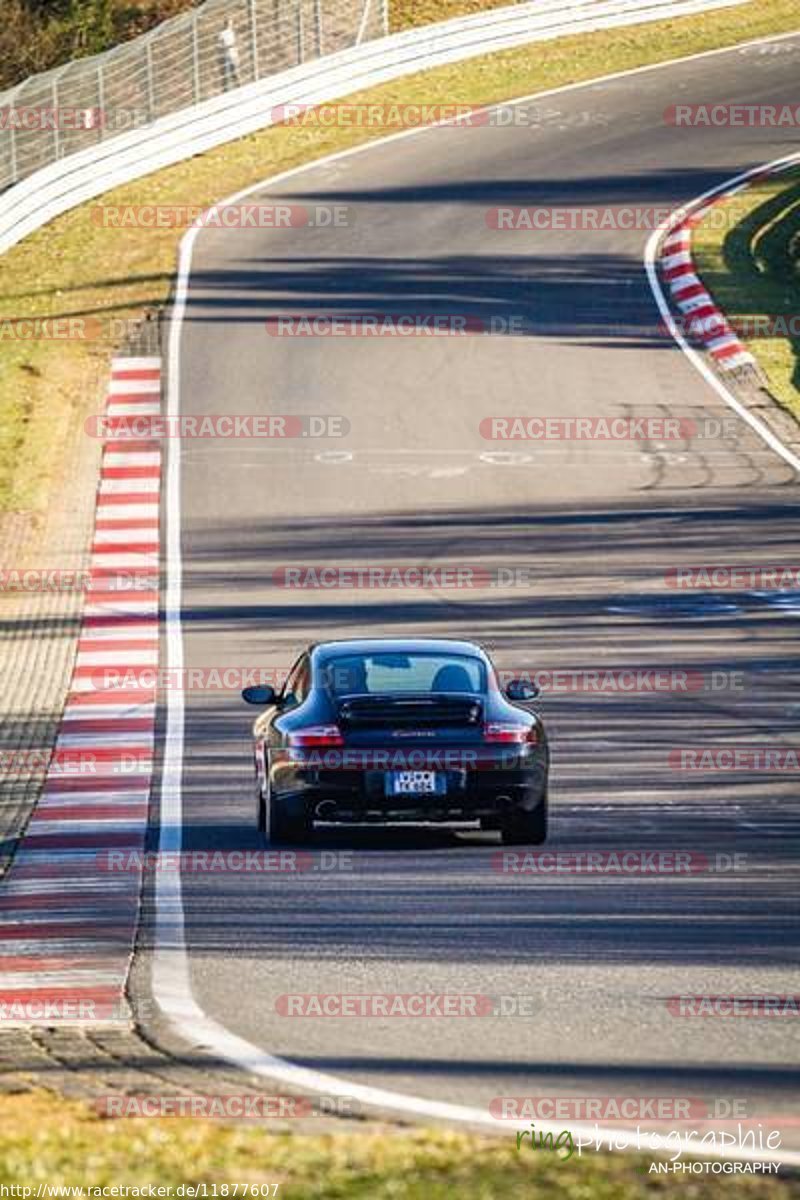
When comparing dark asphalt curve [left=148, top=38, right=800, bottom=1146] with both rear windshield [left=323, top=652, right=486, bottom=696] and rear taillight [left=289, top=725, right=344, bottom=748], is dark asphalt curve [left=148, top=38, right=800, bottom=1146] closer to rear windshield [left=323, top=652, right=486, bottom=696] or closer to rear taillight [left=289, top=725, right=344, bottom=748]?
rear taillight [left=289, top=725, right=344, bottom=748]

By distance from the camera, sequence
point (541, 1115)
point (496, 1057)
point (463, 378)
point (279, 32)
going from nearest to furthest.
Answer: point (541, 1115) < point (496, 1057) < point (463, 378) < point (279, 32)

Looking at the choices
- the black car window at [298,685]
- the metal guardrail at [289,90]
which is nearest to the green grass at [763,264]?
the metal guardrail at [289,90]

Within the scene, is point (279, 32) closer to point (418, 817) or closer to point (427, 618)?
point (427, 618)

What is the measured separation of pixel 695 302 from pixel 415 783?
2457cm

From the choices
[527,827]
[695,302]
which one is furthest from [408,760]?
[695,302]

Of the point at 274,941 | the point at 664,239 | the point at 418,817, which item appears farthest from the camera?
the point at 664,239

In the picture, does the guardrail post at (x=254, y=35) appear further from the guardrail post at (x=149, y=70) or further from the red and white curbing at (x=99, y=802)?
the red and white curbing at (x=99, y=802)

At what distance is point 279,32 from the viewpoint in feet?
172

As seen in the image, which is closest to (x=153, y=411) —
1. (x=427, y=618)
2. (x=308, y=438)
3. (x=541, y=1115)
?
(x=308, y=438)

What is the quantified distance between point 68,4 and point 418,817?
1925 inches

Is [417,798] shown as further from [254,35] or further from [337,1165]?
[254,35]

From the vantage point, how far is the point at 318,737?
17250mm

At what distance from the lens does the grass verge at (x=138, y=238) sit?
36031mm

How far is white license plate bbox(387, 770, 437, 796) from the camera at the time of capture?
1702 cm
